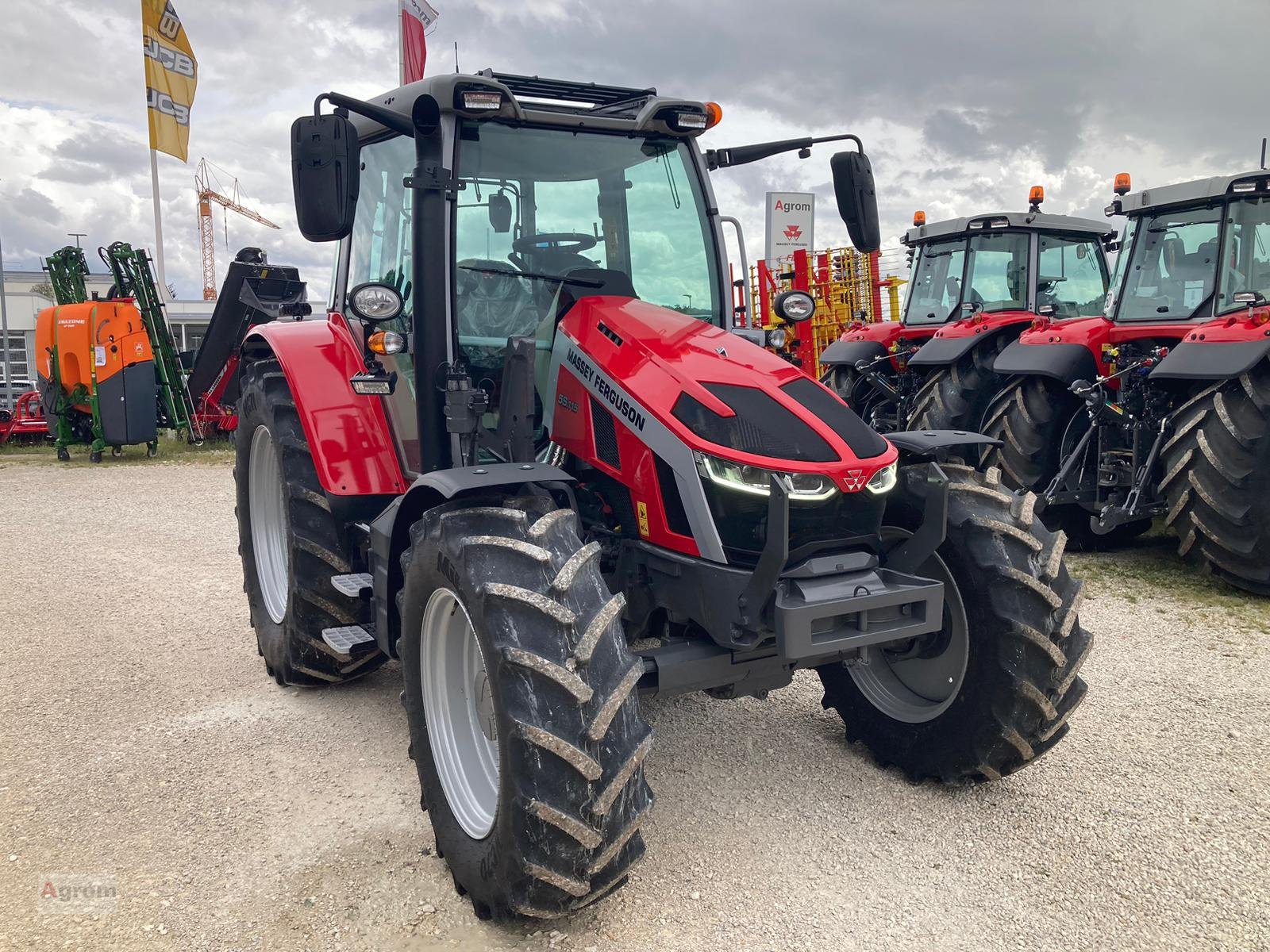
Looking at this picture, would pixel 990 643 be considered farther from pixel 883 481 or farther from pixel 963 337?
pixel 963 337

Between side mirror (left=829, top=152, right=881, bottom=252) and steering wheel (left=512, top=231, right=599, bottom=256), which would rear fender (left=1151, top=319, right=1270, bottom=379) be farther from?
steering wheel (left=512, top=231, right=599, bottom=256)

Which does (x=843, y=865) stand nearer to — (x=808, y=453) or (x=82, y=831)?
(x=808, y=453)

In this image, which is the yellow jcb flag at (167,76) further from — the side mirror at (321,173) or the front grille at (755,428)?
the front grille at (755,428)

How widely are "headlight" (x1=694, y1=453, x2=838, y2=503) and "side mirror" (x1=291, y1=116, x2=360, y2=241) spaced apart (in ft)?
4.20

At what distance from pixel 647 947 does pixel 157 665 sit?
11.3ft

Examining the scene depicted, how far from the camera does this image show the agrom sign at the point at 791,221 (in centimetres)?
1084

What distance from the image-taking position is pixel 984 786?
3469 mm

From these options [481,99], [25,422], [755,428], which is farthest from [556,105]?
[25,422]

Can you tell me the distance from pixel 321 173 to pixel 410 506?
105 cm

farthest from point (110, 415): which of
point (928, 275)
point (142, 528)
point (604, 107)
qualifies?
point (604, 107)

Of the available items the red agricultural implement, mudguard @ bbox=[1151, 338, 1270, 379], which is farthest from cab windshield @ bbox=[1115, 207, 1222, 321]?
the red agricultural implement

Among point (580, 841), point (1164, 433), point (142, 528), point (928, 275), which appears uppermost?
point (928, 275)

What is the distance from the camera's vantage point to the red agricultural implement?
15453 mm

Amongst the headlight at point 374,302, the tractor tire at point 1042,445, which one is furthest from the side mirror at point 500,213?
the tractor tire at point 1042,445
